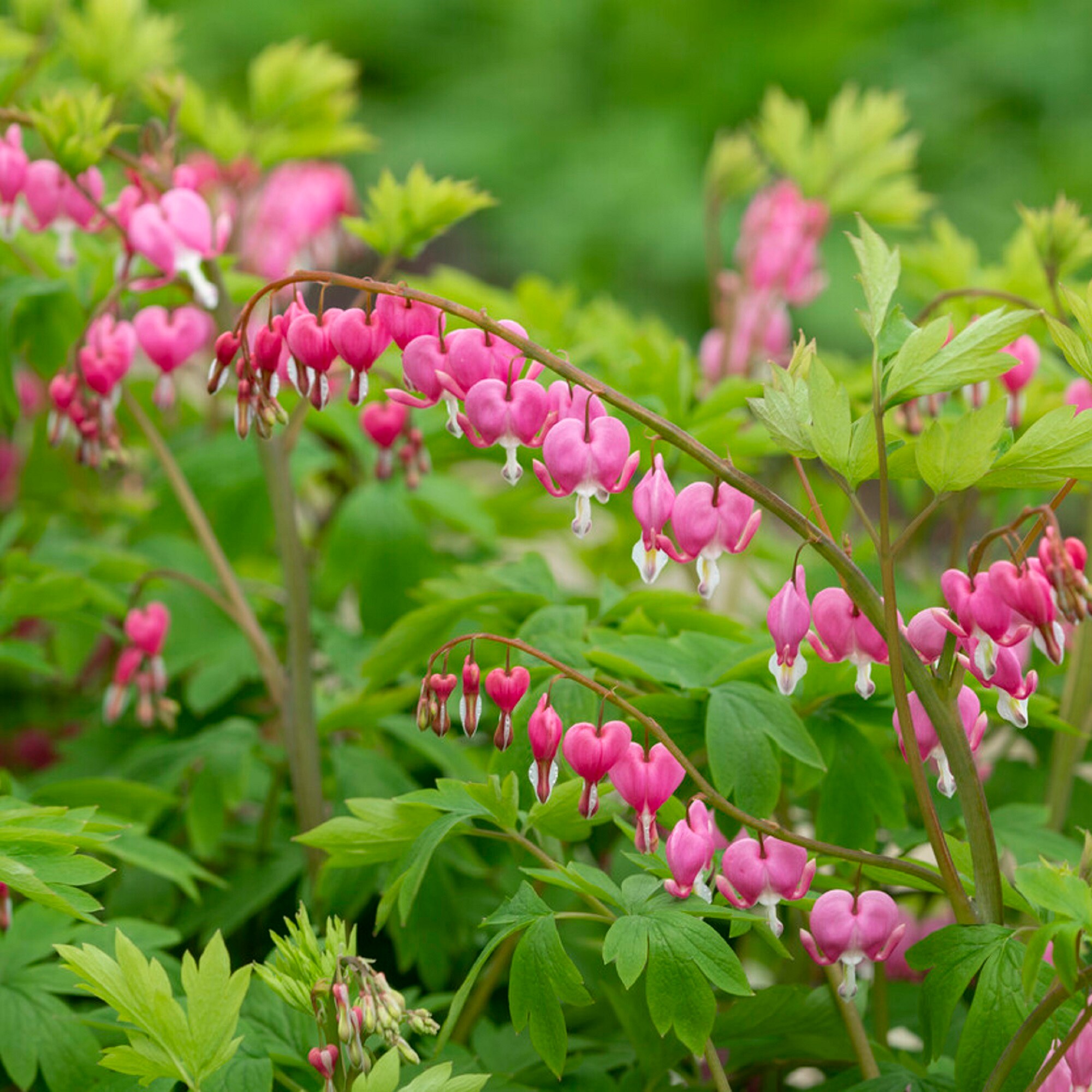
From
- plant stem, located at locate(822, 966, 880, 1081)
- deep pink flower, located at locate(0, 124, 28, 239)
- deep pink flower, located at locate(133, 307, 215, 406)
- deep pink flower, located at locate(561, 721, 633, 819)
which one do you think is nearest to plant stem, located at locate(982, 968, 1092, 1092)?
plant stem, located at locate(822, 966, 880, 1081)

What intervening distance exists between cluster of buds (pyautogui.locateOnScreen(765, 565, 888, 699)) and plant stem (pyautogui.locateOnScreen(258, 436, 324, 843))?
26.9 inches

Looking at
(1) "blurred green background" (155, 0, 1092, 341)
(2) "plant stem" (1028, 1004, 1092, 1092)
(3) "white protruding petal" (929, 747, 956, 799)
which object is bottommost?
(2) "plant stem" (1028, 1004, 1092, 1092)

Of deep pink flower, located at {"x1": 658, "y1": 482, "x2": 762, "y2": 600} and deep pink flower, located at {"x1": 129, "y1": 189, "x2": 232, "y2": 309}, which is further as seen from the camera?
deep pink flower, located at {"x1": 129, "y1": 189, "x2": 232, "y2": 309}

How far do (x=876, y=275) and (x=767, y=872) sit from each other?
442 millimetres

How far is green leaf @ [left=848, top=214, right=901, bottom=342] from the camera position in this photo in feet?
3.09

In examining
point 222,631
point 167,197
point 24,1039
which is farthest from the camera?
point 222,631

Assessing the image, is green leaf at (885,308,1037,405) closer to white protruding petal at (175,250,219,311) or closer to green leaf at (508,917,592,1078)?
green leaf at (508,917,592,1078)

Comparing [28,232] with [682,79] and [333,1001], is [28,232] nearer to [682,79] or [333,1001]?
[333,1001]

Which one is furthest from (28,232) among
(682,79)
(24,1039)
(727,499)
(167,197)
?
(682,79)

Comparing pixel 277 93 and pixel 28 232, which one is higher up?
pixel 277 93

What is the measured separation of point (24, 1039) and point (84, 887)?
0.41m

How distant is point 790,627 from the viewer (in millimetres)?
937

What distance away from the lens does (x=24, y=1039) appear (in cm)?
113

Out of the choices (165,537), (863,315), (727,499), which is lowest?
(165,537)
